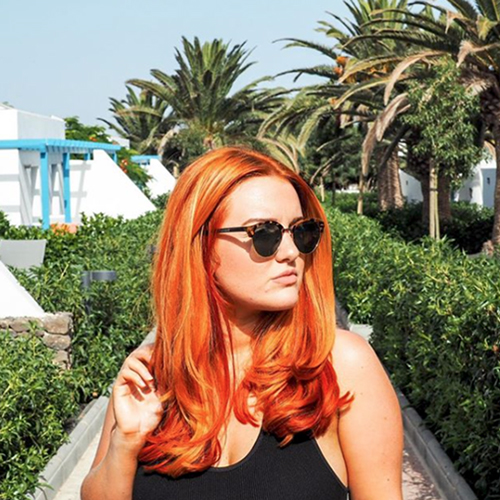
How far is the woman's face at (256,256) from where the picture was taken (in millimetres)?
2037

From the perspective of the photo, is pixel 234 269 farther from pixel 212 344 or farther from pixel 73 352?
pixel 73 352

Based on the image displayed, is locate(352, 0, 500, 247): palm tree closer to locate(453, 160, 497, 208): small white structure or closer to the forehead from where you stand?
the forehead

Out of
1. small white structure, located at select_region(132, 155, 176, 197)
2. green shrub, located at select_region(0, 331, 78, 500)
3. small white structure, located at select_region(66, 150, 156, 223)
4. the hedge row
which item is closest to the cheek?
the hedge row

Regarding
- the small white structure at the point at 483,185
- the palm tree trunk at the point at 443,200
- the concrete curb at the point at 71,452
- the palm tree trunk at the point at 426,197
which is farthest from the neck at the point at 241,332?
the small white structure at the point at 483,185

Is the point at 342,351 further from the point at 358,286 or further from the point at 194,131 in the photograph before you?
the point at 194,131

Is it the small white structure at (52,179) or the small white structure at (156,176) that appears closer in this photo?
the small white structure at (52,179)

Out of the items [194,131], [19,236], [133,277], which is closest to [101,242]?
[19,236]

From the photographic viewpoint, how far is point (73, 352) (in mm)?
7848

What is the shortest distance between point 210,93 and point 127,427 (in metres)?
37.1

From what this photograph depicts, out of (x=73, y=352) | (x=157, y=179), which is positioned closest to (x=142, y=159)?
(x=157, y=179)

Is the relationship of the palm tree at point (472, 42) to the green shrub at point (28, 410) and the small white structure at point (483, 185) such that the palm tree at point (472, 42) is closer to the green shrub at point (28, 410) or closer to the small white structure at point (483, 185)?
the green shrub at point (28, 410)

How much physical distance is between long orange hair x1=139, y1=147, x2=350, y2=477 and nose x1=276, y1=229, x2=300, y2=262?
0.08 meters

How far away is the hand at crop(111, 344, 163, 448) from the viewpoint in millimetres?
1973

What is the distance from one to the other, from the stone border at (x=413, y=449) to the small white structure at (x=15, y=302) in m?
0.89
